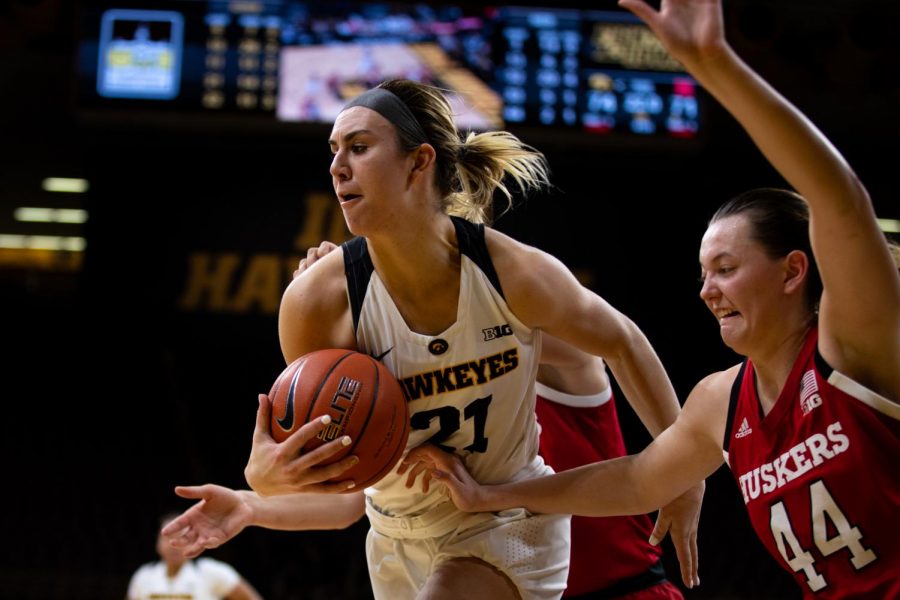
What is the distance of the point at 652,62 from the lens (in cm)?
779

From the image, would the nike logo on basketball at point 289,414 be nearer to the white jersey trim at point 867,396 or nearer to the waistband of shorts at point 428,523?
the waistband of shorts at point 428,523

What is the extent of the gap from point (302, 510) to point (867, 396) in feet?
5.76

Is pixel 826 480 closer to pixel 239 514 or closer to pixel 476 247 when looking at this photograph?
pixel 476 247

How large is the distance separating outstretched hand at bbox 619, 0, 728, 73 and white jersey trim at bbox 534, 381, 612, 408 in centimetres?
190

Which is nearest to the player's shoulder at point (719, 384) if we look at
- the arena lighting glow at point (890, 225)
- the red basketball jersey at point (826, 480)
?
the red basketball jersey at point (826, 480)

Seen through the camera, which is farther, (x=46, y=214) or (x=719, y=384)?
(x=46, y=214)

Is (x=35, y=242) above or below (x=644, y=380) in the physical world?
below

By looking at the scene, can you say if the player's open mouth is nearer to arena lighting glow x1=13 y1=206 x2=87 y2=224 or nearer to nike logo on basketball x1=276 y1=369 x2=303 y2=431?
nike logo on basketball x1=276 y1=369 x2=303 y2=431

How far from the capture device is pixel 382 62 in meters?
7.70

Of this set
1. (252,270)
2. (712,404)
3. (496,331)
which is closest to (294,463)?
(496,331)

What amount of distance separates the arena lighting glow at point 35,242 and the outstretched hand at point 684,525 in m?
10.6

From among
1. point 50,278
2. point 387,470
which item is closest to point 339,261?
point 387,470

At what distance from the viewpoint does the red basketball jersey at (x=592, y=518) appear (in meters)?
3.48

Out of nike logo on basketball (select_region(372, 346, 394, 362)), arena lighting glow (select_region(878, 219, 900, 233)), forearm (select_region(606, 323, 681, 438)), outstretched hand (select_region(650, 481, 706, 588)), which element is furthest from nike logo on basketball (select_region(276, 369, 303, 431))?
arena lighting glow (select_region(878, 219, 900, 233))
